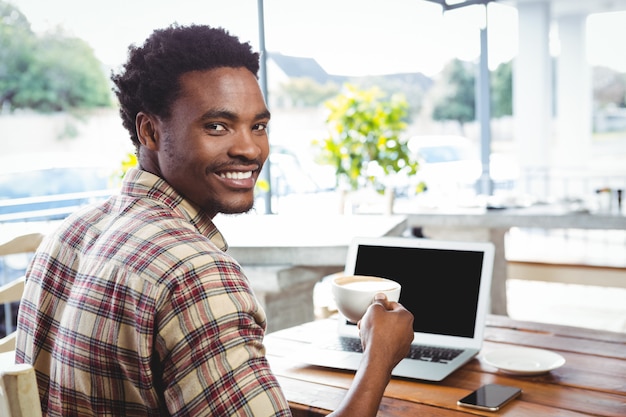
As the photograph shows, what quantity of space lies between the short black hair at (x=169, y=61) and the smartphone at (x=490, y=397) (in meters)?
0.67

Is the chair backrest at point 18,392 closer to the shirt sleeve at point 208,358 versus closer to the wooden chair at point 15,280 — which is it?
the shirt sleeve at point 208,358

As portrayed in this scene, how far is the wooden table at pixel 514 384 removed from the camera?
1.18 meters

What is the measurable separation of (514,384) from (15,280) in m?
1.06

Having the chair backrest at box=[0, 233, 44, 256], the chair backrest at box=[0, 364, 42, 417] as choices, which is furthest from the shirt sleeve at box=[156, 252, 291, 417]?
the chair backrest at box=[0, 233, 44, 256]

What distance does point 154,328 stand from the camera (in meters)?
0.88

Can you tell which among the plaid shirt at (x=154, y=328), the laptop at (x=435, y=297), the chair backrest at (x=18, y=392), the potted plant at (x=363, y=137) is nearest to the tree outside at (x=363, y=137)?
the potted plant at (x=363, y=137)

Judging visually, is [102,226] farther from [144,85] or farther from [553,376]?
[553,376]

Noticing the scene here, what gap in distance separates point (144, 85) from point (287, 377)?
653 mm

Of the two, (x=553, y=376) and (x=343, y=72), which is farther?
(x=343, y=72)

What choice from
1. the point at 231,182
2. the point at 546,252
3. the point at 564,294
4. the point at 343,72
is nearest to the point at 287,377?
the point at 231,182

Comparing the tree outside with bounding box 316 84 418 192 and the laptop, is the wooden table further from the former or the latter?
the tree outside with bounding box 316 84 418 192

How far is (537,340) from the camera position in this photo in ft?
5.15

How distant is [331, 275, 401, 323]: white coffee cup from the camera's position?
114 cm

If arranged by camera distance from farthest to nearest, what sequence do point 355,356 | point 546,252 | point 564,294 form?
point 564,294
point 546,252
point 355,356
